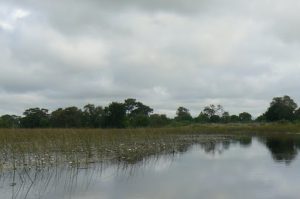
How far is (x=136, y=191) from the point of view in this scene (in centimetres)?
1502

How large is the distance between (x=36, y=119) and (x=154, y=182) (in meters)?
69.3

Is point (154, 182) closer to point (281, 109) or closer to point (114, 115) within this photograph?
point (114, 115)

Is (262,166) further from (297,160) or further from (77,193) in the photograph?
(77,193)

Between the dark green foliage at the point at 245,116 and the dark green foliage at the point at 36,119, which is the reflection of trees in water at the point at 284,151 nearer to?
the dark green foliage at the point at 36,119

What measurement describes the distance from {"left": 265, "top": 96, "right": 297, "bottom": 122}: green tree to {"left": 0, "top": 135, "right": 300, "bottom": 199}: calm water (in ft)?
295

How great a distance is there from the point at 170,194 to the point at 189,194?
1.99 ft

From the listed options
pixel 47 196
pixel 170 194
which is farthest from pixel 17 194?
pixel 170 194

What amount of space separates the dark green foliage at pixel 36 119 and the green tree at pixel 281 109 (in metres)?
54.5

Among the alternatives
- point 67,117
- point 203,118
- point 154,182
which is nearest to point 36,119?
point 67,117

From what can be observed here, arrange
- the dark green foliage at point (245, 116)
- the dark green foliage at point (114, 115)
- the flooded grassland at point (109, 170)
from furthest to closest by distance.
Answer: the dark green foliage at point (245, 116), the dark green foliage at point (114, 115), the flooded grassland at point (109, 170)

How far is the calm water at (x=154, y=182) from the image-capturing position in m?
14.4

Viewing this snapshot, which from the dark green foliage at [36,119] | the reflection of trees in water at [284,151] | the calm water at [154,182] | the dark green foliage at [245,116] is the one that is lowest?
the calm water at [154,182]

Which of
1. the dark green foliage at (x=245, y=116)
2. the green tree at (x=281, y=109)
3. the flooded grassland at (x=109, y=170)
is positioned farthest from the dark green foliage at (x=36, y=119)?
the dark green foliage at (x=245, y=116)

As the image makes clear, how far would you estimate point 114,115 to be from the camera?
8300 cm
